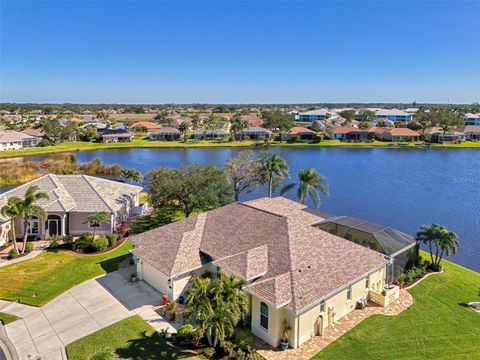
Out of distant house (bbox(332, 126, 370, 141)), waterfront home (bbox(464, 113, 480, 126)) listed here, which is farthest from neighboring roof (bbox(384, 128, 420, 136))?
waterfront home (bbox(464, 113, 480, 126))

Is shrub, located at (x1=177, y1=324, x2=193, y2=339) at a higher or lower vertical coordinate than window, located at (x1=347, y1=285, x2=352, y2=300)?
lower

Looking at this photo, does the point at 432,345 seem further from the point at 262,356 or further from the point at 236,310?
the point at 236,310

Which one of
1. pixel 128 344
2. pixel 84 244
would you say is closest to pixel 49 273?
pixel 84 244

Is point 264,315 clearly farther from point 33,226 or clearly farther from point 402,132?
point 402,132

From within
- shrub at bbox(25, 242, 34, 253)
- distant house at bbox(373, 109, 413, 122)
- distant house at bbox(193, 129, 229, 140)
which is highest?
distant house at bbox(373, 109, 413, 122)

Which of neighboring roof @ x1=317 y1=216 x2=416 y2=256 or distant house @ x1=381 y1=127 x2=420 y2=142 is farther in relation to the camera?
distant house @ x1=381 y1=127 x2=420 y2=142

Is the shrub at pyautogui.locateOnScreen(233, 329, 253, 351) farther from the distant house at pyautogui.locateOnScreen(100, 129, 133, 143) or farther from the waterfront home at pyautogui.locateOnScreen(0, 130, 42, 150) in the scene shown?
the distant house at pyautogui.locateOnScreen(100, 129, 133, 143)

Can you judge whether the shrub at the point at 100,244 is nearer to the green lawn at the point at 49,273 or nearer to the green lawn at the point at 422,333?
the green lawn at the point at 49,273
